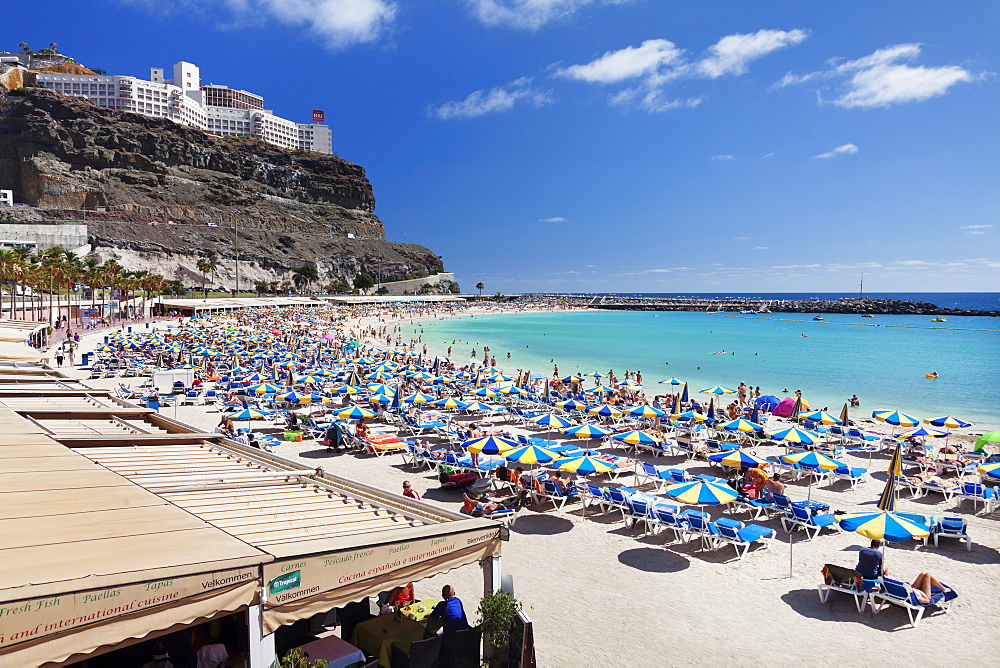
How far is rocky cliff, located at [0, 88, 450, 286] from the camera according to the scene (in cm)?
9731

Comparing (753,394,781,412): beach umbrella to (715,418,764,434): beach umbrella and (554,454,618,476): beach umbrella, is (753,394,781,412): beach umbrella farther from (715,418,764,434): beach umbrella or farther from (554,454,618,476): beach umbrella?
(554,454,618,476): beach umbrella

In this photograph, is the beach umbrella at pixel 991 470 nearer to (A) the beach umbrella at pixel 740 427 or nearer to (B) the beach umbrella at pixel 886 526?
(B) the beach umbrella at pixel 886 526

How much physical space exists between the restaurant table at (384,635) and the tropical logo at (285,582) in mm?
1920

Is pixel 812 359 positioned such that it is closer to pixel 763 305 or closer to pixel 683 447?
pixel 683 447

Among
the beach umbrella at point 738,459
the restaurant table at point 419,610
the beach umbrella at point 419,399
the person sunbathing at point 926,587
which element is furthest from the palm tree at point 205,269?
the person sunbathing at point 926,587

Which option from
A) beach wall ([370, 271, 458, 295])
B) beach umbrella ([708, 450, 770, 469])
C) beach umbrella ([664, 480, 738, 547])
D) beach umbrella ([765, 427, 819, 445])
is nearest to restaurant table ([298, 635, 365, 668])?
beach umbrella ([664, 480, 738, 547])

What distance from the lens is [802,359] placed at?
46.8 m

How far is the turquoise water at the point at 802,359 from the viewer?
3031 cm

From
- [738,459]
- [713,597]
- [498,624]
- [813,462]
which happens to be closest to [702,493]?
[713,597]

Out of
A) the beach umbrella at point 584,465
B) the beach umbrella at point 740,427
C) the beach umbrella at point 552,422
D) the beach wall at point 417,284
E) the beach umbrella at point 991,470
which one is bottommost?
the beach umbrella at point 740,427

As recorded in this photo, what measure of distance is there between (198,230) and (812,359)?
9603 centimetres

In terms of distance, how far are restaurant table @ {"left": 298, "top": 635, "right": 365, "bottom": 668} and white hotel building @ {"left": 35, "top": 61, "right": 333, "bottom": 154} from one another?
504 feet

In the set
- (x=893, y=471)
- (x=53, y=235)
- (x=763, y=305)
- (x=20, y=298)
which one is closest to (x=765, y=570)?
(x=893, y=471)

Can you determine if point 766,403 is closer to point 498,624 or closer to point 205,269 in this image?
point 498,624
